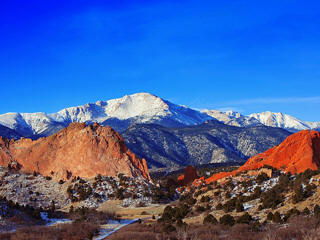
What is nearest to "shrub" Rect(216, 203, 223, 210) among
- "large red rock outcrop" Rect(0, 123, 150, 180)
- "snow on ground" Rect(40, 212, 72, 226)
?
"snow on ground" Rect(40, 212, 72, 226)

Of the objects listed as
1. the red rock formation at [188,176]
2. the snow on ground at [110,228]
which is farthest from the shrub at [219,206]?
the red rock formation at [188,176]

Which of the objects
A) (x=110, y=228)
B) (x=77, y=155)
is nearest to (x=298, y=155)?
(x=110, y=228)

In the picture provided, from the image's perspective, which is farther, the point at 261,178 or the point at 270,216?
the point at 261,178

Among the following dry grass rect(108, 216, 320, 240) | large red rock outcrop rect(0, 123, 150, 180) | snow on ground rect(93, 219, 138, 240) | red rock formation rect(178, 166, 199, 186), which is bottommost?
dry grass rect(108, 216, 320, 240)

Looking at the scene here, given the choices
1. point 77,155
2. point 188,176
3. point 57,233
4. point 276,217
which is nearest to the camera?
→ point 57,233

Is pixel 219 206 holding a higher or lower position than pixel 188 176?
lower

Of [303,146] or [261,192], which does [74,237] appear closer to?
[261,192]

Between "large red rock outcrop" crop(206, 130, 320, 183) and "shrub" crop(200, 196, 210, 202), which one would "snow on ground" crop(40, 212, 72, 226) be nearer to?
"shrub" crop(200, 196, 210, 202)

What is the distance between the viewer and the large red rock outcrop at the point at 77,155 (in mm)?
66875

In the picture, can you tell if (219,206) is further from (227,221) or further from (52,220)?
(52,220)

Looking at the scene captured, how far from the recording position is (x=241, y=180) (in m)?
Result: 58.9

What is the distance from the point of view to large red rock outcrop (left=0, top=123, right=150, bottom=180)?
2633 inches

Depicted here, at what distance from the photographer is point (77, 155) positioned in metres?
67.3

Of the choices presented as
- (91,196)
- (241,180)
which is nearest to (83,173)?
(91,196)
